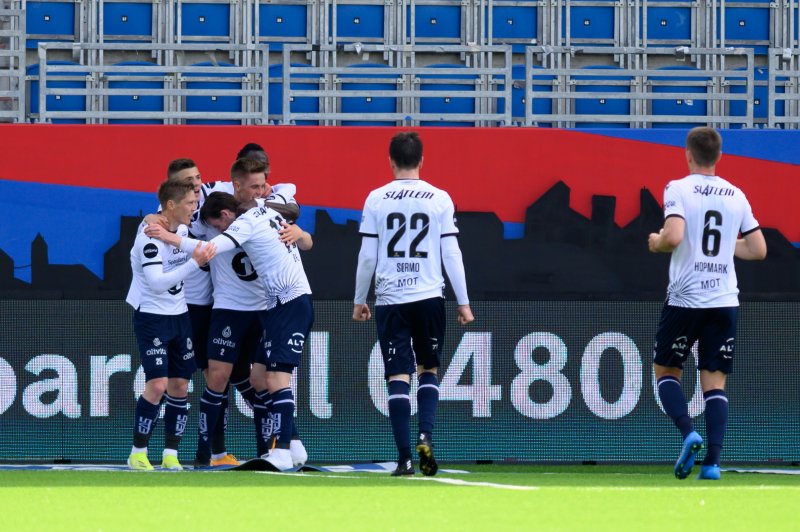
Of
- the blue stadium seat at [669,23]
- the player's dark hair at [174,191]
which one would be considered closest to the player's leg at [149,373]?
the player's dark hair at [174,191]

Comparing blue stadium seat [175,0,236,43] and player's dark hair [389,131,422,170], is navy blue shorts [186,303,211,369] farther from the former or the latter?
blue stadium seat [175,0,236,43]

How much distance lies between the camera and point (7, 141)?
29.4 feet

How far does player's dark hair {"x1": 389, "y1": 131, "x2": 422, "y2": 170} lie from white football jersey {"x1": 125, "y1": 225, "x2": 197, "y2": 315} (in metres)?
1.47

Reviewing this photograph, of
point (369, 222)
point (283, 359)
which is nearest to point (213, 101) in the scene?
point (283, 359)

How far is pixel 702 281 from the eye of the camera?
6637mm

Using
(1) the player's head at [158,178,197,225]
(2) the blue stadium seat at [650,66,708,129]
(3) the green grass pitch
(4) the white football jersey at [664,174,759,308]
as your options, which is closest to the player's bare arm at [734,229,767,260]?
(4) the white football jersey at [664,174,759,308]

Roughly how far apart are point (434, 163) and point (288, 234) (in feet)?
6.18

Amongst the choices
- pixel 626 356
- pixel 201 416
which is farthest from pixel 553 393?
pixel 201 416

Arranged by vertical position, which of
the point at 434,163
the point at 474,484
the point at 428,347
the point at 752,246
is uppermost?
the point at 434,163

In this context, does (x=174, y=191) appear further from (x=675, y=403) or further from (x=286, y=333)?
(x=675, y=403)

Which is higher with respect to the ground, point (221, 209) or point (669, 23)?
point (669, 23)

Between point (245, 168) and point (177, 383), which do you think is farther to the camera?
point (177, 383)

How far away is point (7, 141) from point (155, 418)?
100.0 inches

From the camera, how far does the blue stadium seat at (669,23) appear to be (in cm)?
1583
